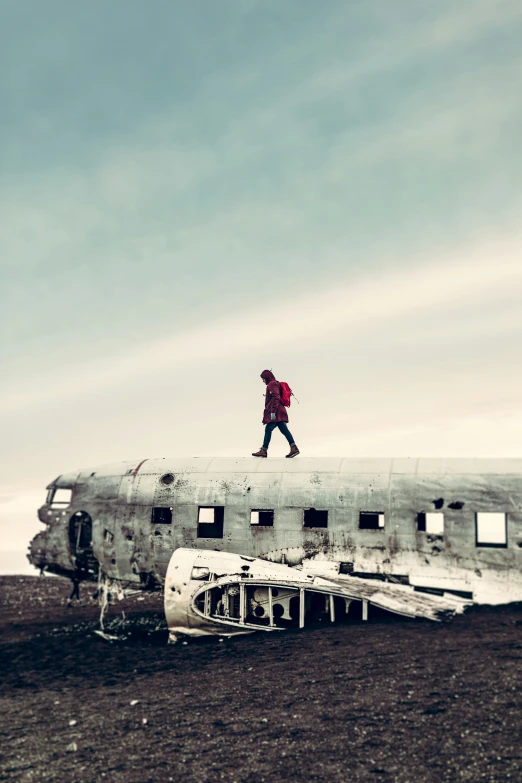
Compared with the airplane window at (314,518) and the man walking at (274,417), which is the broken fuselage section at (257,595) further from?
the man walking at (274,417)

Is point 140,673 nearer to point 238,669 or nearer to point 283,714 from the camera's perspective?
point 238,669

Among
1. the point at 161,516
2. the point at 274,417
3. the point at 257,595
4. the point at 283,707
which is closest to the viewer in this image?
the point at 283,707

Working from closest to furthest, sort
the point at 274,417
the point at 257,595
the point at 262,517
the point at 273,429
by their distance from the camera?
the point at 257,595
the point at 262,517
the point at 274,417
the point at 273,429

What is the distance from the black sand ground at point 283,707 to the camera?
14.2 m

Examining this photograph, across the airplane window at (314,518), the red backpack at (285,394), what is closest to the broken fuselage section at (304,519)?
the airplane window at (314,518)

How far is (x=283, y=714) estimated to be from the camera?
16.3 meters

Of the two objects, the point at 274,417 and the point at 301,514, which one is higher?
the point at 274,417

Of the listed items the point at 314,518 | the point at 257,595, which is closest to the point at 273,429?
the point at 314,518

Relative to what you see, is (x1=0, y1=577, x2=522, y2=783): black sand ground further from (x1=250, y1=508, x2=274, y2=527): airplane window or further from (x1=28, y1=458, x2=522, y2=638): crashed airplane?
(x1=250, y1=508, x2=274, y2=527): airplane window

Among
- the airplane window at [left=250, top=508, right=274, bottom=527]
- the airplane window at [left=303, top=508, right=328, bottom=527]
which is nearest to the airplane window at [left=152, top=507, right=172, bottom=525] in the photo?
the airplane window at [left=250, top=508, right=274, bottom=527]

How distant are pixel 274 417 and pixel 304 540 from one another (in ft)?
14.7

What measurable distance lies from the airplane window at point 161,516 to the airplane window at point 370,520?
6.40 m

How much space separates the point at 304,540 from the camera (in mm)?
21875

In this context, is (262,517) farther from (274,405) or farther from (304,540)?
(274,405)
